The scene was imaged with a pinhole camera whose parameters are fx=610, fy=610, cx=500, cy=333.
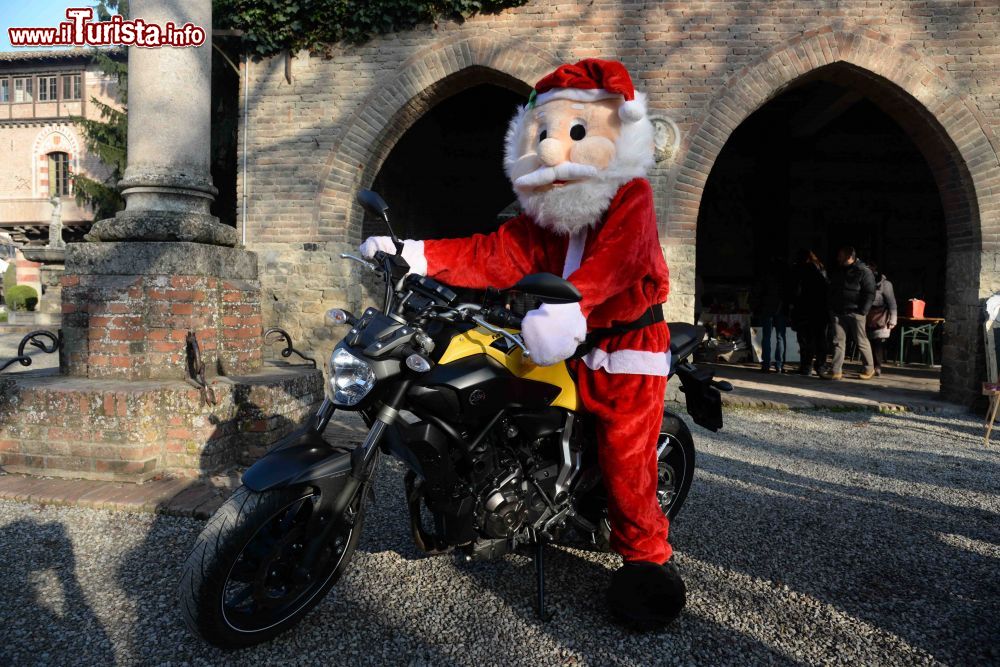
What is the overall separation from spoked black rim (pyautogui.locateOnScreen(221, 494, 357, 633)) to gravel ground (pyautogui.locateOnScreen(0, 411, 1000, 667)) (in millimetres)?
104

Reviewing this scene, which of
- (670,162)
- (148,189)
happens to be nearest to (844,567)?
(148,189)

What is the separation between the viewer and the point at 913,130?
21.4 feet

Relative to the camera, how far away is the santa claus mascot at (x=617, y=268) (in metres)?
1.96

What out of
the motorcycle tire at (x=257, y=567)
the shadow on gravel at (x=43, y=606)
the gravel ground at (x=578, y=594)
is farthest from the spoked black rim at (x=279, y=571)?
the shadow on gravel at (x=43, y=606)

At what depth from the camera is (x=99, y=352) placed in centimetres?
330

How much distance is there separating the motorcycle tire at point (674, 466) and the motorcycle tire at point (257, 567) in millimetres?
1274

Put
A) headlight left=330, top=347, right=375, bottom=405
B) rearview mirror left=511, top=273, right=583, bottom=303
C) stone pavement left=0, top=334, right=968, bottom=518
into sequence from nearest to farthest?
rearview mirror left=511, top=273, right=583, bottom=303, headlight left=330, top=347, right=375, bottom=405, stone pavement left=0, top=334, right=968, bottom=518

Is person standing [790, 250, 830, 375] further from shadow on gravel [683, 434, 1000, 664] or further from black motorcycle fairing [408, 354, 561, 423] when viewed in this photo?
black motorcycle fairing [408, 354, 561, 423]

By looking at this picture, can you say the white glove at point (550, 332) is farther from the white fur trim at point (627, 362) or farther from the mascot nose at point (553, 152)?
the mascot nose at point (553, 152)

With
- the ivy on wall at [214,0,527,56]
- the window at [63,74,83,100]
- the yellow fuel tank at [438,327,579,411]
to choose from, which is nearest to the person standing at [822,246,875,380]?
the ivy on wall at [214,0,527,56]

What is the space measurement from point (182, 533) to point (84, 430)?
3.23 feet

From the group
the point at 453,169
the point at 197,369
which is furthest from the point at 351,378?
the point at 453,169

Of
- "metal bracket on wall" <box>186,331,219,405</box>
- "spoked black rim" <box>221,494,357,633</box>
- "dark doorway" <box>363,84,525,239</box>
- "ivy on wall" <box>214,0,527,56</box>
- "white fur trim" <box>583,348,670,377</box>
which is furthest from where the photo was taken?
"dark doorway" <box>363,84,525,239</box>

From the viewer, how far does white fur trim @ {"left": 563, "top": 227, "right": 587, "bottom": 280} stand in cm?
220
